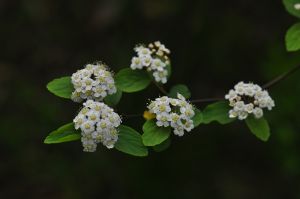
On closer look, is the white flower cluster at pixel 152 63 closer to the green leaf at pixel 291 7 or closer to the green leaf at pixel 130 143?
the green leaf at pixel 130 143

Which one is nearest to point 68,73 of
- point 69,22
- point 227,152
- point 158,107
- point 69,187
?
point 69,22

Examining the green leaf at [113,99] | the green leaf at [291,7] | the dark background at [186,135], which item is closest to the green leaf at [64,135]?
the green leaf at [113,99]

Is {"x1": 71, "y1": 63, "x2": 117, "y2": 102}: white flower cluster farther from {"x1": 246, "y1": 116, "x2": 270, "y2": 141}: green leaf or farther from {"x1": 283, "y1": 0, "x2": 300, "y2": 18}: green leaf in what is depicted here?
{"x1": 283, "y1": 0, "x2": 300, "y2": 18}: green leaf

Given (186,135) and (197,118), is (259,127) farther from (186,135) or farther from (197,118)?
(186,135)

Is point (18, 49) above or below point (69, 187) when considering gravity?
above

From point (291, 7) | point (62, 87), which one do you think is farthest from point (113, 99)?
point (291, 7)

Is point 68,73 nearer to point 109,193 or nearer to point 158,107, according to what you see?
point 109,193

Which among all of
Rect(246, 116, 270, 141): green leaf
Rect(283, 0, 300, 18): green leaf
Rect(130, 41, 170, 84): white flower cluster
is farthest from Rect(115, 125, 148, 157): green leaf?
Rect(283, 0, 300, 18): green leaf
